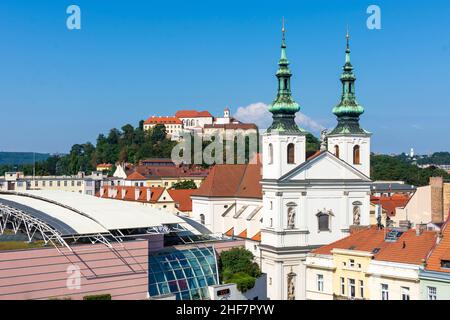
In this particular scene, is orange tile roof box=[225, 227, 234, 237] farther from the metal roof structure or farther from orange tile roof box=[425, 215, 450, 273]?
orange tile roof box=[425, 215, 450, 273]

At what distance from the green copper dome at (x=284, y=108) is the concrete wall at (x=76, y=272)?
56.9 feet

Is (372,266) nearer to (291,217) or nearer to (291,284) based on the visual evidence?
(291,284)

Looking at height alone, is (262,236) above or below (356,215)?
below

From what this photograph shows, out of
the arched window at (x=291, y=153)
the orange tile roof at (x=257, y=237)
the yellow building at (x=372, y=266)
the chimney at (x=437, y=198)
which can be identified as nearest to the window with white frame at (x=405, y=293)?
the yellow building at (x=372, y=266)

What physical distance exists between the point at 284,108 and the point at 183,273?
16.8 meters

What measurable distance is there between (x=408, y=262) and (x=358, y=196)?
21.7 m

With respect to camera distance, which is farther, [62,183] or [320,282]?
[62,183]

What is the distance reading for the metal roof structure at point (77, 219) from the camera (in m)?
42.3

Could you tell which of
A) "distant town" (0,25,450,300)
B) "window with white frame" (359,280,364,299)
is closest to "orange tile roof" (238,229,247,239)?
"distant town" (0,25,450,300)

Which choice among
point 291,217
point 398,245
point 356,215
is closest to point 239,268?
point 291,217

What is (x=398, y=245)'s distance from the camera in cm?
3881

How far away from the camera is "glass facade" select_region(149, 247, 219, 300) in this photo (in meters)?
45.0

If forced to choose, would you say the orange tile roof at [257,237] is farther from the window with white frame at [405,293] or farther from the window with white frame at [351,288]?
the window with white frame at [405,293]

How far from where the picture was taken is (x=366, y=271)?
38250 mm
